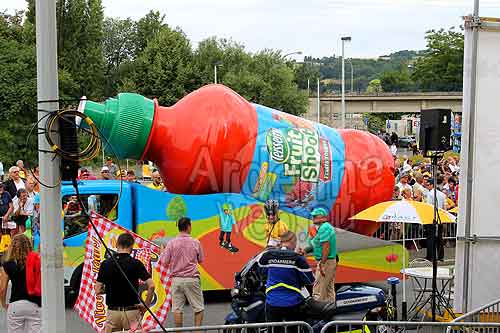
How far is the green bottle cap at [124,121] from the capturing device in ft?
42.1

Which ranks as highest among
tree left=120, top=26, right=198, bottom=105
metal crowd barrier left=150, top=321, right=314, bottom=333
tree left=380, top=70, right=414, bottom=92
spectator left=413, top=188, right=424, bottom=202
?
tree left=380, top=70, right=414, bottom=92

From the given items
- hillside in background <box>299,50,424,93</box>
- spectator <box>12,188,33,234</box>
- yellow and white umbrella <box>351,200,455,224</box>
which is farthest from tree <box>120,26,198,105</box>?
→ hillside in background <box>299,50,424,93</box>

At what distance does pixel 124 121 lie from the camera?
1284 centimetres

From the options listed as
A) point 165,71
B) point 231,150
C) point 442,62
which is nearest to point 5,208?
point 231,150

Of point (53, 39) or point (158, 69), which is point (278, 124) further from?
point (158, 69)

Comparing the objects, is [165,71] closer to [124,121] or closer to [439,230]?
[124,121]

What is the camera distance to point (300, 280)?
8.63 m

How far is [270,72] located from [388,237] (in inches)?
1758

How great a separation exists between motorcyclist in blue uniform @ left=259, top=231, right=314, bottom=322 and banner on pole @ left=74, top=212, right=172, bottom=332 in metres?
1.40

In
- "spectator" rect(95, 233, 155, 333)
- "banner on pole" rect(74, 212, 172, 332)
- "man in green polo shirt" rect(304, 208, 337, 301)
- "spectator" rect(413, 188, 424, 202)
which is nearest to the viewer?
"spectator" rect(95, 233, 155, 333)

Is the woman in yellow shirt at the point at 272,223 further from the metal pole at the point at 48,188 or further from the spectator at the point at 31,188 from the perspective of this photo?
the spectator at the point at 31,188

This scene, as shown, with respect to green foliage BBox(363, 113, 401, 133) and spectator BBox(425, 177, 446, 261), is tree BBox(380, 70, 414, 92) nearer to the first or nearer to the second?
green foliage BBox(363, 113, 401, 133)

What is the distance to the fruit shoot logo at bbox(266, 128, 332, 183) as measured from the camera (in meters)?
13.2

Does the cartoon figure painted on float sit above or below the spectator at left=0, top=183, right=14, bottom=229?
above
